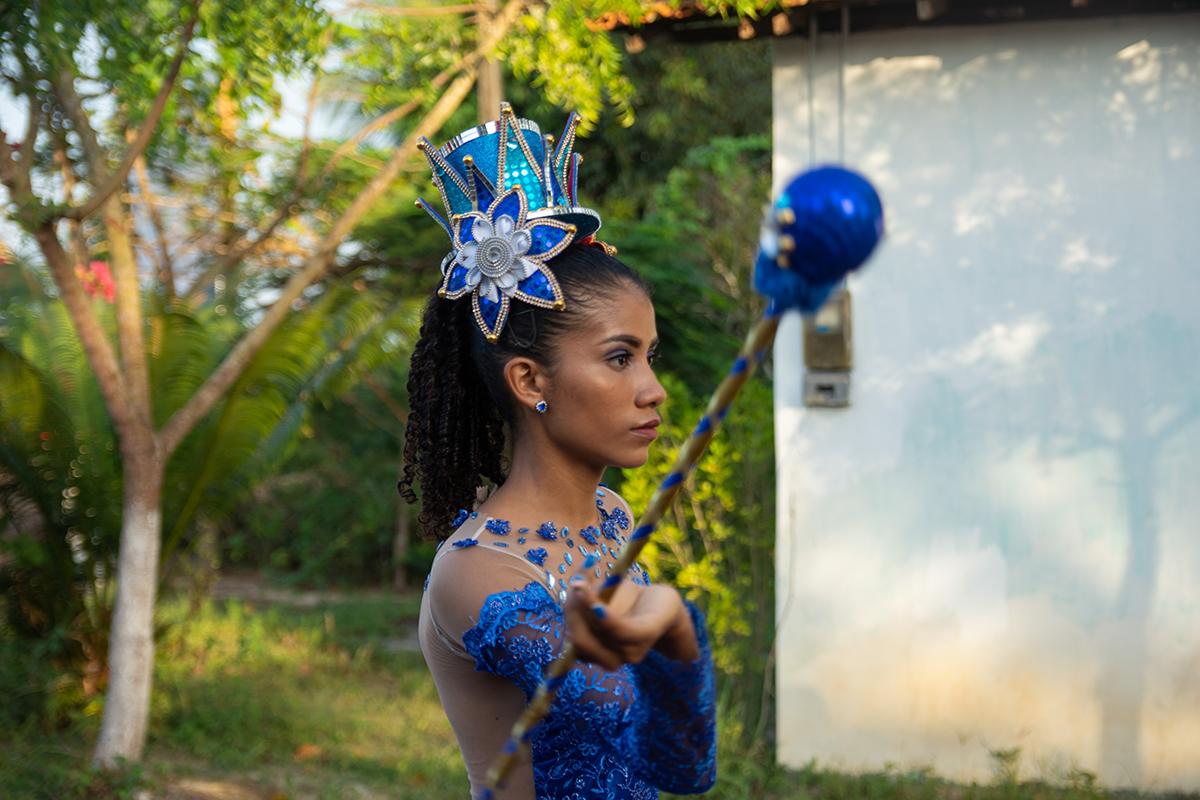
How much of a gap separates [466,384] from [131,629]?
14.5 feet

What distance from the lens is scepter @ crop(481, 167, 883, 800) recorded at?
48.4 inches

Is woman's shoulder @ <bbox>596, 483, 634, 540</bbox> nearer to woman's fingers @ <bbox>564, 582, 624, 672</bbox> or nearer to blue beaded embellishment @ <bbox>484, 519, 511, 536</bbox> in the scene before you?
blue beaded embellishment @ <bbox>484, 519, 511, 536</bbox>

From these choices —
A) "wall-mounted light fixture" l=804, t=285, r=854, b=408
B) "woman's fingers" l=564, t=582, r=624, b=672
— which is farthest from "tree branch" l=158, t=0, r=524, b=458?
"woman's fingers" l=564, t=582, r=624, b=672

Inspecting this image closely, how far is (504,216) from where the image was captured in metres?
2.11

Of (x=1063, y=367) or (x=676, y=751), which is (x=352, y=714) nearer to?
(x=1063, y=367)

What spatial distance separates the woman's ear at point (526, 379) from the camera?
6.72 ft

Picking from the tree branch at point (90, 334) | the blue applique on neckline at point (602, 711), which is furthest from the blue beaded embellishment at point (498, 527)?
the tree branch at point (90, 334)

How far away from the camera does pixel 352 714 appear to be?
7.84 metres

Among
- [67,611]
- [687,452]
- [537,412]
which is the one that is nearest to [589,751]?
[537,412]

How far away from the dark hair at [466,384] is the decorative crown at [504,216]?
3 centimetres

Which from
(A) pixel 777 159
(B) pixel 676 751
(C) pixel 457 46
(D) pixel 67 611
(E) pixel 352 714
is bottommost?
(E) pixel 352 714

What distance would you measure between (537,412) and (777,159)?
4461 millimetres

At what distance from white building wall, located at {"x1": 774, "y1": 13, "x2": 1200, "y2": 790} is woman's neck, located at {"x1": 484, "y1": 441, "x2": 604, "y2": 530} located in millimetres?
4118

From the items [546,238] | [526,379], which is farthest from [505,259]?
[526,379]
